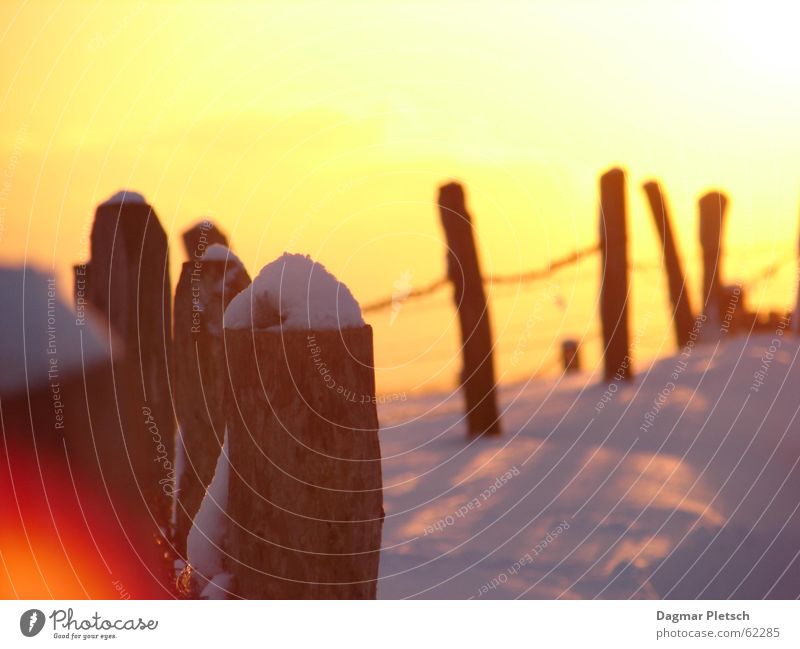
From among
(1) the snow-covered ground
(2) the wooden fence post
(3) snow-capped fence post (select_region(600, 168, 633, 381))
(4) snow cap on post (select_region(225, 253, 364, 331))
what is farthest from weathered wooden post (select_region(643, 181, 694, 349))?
(2) the wooden fence post

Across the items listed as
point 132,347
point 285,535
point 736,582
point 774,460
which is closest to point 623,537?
point 736,582

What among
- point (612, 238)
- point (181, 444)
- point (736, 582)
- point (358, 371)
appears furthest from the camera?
point (612, 238)

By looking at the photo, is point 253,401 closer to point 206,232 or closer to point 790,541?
point 206,232

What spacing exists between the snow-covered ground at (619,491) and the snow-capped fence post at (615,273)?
0.77 ft

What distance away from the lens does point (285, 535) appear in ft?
13.5

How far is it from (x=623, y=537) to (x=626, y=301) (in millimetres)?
2928

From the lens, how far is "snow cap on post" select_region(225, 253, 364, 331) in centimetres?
403

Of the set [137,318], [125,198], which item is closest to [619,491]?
[137,318]

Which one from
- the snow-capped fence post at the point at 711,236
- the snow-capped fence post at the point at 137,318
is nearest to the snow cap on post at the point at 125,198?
the snow-capped fence post at the point at 137,318

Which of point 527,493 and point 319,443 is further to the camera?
point 527,493

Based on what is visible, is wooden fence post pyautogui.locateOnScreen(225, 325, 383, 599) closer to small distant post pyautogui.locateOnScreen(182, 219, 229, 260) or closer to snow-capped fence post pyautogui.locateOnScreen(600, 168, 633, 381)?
small distant post pyautogui.locateOnScreen(182, 219, 229, 260)

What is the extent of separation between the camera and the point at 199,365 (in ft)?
20.8

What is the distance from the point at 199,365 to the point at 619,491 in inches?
114

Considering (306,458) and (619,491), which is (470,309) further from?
(306,458)
